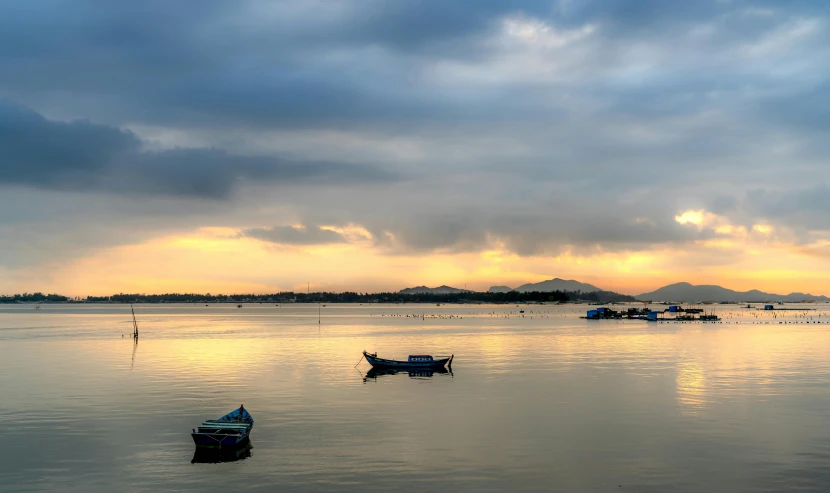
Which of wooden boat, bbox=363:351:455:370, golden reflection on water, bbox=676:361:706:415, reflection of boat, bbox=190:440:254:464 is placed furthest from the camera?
wooden boat, bbox=363:351:455:370

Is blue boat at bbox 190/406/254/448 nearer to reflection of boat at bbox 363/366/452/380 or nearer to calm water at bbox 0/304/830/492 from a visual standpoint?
calm water at bbox 0/304/830/492

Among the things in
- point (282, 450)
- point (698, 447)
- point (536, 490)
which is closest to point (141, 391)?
point (282, 450)

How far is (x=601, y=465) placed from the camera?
34.2 m

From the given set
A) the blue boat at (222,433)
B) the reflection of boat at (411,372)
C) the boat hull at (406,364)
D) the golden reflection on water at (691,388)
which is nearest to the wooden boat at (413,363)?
the boat hull at (406,364)

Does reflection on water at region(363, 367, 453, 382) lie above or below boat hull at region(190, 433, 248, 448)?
below

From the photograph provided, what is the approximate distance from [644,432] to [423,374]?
35758mm

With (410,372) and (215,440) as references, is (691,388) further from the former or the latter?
(215,440)

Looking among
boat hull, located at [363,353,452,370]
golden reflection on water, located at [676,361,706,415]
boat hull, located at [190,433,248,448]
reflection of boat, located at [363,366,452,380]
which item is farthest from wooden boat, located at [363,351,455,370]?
boat hull, located at [190,433,248,448]

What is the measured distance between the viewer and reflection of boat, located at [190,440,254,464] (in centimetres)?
3556

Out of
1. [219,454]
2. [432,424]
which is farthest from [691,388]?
[219,454]

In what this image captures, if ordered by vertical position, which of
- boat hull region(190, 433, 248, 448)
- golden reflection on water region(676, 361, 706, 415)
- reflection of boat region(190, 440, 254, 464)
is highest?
boat hull region(190, 433, 248, 448)

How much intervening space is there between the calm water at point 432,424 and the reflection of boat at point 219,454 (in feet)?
2.49

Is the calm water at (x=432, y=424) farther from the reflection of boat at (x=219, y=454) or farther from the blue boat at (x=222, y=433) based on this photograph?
the blue boat at (x=222, y=433)

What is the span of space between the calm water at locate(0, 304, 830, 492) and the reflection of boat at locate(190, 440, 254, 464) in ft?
2.49
